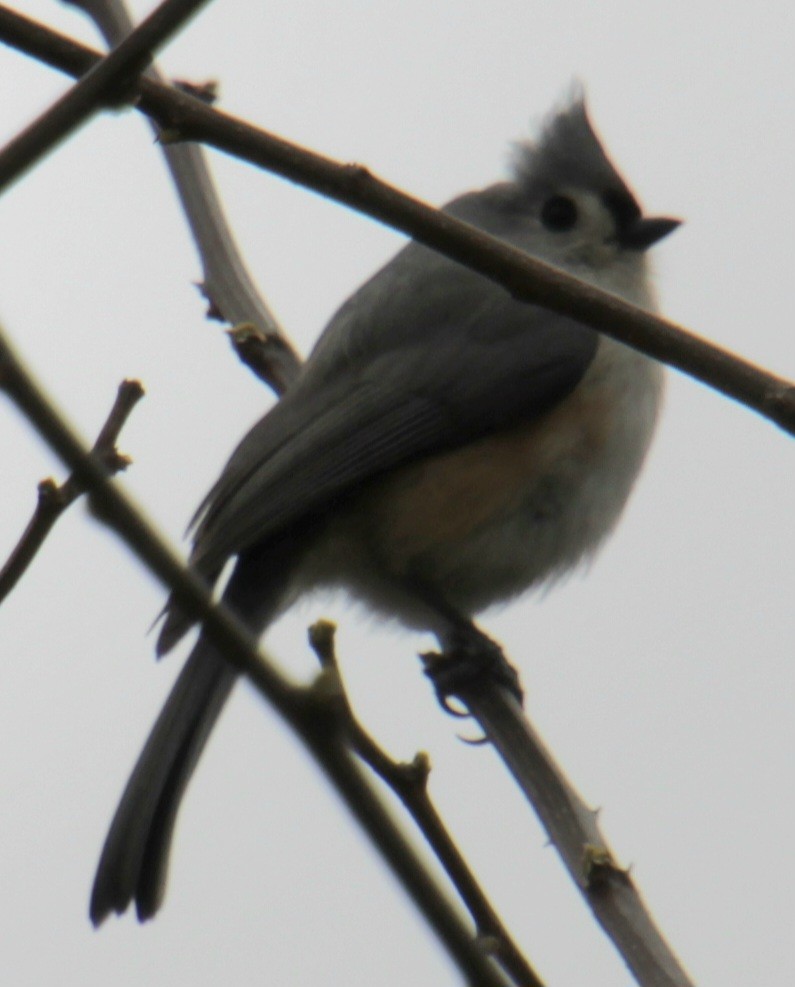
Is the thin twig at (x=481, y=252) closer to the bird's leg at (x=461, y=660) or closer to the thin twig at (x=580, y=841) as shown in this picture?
the thin twig at (x=580, y=841)

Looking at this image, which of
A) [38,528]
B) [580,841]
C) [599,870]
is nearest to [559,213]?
[580,841]

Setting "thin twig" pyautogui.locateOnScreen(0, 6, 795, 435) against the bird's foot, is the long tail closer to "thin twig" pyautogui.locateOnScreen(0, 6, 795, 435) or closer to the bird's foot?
the bird's foot

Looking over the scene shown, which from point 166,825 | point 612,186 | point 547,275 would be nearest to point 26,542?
point 547,275

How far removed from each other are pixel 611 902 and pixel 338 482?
1836 millimetres

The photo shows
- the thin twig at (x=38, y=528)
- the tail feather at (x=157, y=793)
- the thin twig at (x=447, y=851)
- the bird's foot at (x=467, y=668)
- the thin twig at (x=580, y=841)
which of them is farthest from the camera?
the bird's foot at (x=467, y=668)

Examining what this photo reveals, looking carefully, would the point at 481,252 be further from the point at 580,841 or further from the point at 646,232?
the point at 646,232

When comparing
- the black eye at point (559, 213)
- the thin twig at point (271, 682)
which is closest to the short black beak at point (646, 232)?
the black eye at point (559, 213)

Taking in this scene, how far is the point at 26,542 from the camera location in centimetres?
194

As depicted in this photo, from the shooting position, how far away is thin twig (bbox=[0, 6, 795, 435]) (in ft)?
5.90

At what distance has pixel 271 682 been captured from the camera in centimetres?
110

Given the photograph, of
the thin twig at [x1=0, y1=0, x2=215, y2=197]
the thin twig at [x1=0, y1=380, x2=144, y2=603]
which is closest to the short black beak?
the thin twig at [x1=0, y1=380, x2=144, y2=603]

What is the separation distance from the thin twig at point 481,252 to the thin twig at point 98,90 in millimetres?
235

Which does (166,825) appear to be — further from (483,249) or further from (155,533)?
(155,533)

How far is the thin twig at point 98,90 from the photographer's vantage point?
1.33 meters
